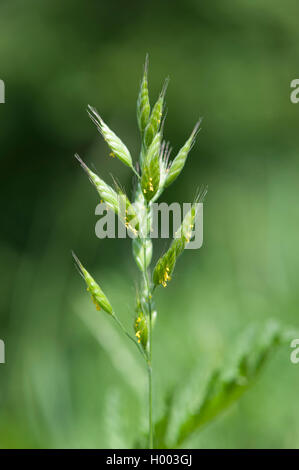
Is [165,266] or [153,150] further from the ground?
[153,150]

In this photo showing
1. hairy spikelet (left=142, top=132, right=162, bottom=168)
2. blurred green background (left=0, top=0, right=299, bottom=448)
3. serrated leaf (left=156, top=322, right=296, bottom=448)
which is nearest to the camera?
hairy spikelet (left=142, top=132, right=162, bottom=168)

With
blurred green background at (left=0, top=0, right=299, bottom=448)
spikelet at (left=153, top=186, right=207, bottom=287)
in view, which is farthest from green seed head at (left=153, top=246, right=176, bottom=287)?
blurred green background at (left=0, top=0, right=299, bottom=448)

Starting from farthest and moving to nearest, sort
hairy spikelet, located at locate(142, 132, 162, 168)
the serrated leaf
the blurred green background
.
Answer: the blurred green background
the serrated leaf
hairy spikelet, located at locate(142, 132, 162, 168)

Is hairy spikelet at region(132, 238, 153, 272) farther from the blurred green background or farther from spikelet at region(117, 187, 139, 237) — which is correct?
the blurred green background

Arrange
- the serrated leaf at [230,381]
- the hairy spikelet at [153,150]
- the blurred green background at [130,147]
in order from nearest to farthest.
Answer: the hairy spikelet at [153,150], the serrated leaf at [230,381], the blurred green background at [130,147]

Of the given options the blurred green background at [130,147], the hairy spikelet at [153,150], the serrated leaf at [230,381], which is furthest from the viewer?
the blurred green background at [130,147]

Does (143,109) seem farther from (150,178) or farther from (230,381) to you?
(230,381)

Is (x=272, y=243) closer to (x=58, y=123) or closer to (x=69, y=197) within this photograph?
(x=69, y=197)

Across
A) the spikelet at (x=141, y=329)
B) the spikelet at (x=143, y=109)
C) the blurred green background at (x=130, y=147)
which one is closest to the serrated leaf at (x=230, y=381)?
the spikelet at (x=141, y=329)

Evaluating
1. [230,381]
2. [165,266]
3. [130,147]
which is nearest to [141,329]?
[165,266]

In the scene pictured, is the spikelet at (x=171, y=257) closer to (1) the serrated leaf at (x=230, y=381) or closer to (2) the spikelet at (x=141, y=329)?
(2) the spikelet at (x=141, y=329)
